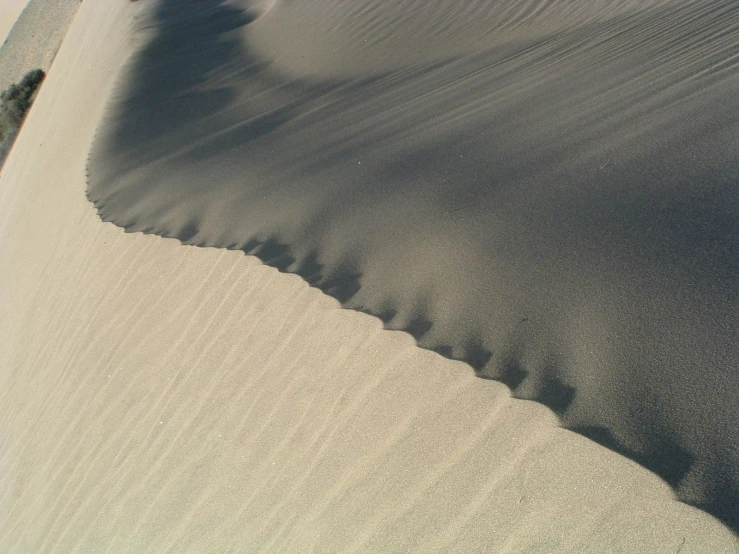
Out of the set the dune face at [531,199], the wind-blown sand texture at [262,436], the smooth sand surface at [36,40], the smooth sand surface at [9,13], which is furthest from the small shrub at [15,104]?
the smooth sand surface at [9,13]

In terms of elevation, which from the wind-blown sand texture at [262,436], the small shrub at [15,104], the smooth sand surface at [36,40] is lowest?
the wind-blown sand texture at [262,436]

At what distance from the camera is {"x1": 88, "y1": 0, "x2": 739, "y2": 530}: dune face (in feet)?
8.05

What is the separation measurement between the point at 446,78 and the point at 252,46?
16.2 ft

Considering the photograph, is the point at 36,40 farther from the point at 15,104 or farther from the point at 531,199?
the point at 531,199

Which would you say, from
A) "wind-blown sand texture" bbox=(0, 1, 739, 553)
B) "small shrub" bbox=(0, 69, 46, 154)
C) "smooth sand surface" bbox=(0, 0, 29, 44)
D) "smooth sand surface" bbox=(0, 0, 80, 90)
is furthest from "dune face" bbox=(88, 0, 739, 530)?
"smooth sand surface" bbox=(0, 0, 29, 44)

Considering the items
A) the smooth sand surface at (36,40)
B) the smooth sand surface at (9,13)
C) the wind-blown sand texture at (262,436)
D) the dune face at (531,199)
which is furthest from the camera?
the smooth sand surface at (9,13)

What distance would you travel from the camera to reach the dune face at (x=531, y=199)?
245 centimetres

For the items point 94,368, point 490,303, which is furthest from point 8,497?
point 490,303

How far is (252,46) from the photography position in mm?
10531

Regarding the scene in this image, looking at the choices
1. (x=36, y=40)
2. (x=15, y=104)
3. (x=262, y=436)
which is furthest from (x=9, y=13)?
(x=262, y=436)

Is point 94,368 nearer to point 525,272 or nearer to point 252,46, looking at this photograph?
point 525,272

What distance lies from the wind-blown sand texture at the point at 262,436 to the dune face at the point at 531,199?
113mm

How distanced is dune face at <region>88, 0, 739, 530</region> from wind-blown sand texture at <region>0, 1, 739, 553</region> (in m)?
0.11

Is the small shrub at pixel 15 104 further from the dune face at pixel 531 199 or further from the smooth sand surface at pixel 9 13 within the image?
the smooth sand surface at pixel 9 13
